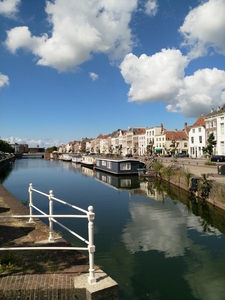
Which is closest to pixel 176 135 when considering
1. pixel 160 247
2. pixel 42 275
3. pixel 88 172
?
A: pixel 88 172

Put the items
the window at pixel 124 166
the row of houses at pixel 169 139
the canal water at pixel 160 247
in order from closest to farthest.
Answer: the canal water at pixel 160 247 → the window at pixel 124 166 → the row of houses at pixel 169 139

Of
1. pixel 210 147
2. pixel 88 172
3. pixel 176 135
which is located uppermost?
pixel 176 135

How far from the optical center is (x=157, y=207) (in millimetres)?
21562

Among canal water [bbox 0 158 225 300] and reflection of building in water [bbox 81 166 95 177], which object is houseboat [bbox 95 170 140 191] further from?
canal water [bbox 0 158 225 300]

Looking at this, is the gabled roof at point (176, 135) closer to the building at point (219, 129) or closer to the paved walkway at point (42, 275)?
the building at point (219, 129)

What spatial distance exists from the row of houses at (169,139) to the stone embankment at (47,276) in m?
54.1

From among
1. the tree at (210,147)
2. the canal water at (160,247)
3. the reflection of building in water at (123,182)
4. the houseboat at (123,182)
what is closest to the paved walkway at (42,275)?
the canal water at (160,247)

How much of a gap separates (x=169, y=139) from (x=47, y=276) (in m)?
91.2

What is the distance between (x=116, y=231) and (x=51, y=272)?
9.67 metres

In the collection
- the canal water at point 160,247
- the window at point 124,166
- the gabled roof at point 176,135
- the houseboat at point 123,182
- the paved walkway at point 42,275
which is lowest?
the houseboat at point 123,182

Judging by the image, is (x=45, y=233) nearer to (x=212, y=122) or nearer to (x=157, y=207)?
(x=157, y=207)

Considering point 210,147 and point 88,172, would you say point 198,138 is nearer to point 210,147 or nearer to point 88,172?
point 210,147

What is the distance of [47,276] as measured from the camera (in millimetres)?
5008

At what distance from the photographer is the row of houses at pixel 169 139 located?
56719 mm
